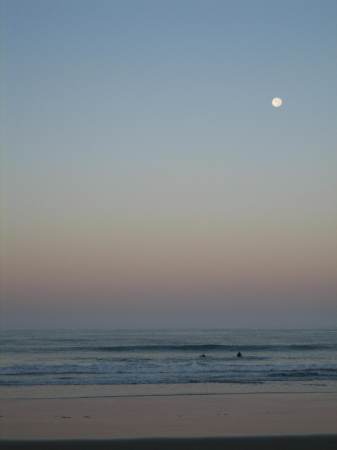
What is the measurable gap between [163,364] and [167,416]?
19459 millimetres

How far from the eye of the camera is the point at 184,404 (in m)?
17.7

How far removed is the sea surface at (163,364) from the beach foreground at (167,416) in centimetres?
553

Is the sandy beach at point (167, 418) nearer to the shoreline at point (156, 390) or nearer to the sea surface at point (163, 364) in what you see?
the shoreline at point (156, 390)

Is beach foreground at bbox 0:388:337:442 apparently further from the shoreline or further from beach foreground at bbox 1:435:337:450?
the shoreline

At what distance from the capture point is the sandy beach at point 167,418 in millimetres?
12930

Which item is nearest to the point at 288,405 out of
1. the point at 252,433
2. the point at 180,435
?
the point at 252,433

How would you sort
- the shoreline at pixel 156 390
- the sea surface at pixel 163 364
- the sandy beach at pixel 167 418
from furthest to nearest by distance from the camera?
the sea surface at pixel 163 364 → the shoreline at pixel 156 390 → the sandy beach at pixel 167 418

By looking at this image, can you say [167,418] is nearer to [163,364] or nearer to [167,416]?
[167,416]

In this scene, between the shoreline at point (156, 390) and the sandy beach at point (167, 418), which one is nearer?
the sandy beach at point (167, 418)

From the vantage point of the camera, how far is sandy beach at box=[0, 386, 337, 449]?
1293 centimetres

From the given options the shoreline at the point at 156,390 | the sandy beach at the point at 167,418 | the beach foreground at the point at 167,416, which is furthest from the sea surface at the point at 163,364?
the beach foreground at the point at 167,416

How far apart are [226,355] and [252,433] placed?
29.3 metres

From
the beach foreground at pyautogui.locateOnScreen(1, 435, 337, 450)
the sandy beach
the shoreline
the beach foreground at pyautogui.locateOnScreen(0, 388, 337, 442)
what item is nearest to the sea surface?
the shoreline

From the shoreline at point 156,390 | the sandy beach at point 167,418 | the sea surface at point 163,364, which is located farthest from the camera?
the sea surface at point 163,364
